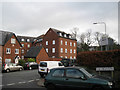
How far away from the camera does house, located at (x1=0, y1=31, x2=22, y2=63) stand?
3325 cm

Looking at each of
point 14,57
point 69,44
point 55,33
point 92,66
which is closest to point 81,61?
point 92,66

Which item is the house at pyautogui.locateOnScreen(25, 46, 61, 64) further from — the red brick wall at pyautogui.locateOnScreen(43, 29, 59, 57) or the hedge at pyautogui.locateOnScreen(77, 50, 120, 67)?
the hedge at pyautogui.locateOnScreen(77, 50, 120, 67)

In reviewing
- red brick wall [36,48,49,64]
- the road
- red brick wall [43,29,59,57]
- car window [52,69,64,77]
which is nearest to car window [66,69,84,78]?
car window [52,69,64,77]

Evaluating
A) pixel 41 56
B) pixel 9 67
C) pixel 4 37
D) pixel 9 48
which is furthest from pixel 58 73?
pixel 41 56

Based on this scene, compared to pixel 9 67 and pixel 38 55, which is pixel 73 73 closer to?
pixel 9 67

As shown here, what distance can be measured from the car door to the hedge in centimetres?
557

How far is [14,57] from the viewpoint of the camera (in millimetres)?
35688

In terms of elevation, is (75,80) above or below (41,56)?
above

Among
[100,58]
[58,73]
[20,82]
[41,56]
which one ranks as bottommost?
[20,82]

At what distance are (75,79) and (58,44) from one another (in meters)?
40.1

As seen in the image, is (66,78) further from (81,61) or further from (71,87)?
(81,61)

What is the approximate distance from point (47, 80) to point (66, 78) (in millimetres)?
1256

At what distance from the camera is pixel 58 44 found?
155 ft

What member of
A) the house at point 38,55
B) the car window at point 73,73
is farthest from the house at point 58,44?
the car window at point 73,73
